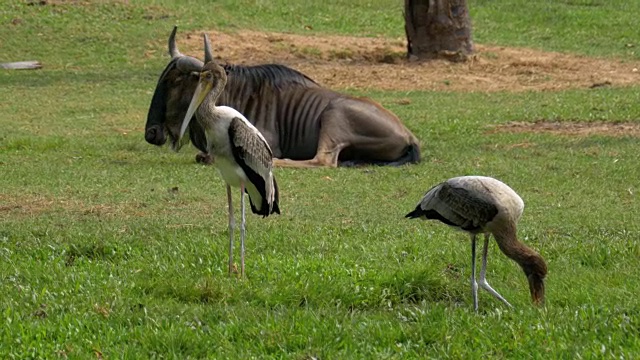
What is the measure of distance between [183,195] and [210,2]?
43.4 feet

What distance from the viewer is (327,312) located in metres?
6.44

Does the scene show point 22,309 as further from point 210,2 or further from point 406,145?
point 210,2

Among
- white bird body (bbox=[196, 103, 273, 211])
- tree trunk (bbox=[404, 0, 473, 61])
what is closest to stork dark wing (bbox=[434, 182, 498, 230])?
white bird body (bbox=[196, 103, 273, 211])

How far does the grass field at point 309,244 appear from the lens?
5.88 m

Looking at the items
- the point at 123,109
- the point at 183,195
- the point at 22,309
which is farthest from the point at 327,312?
the point at 123,109

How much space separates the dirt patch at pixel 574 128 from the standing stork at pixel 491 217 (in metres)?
7.44

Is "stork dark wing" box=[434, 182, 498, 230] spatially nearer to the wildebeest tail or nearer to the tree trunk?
the wildebeest tail

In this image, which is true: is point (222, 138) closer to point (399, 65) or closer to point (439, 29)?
point (399, 65)

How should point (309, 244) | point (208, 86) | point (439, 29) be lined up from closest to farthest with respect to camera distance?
point (208, 86) → point (309, 244) → point (439, 29)

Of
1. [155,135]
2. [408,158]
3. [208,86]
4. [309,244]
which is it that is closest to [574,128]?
[408,158]

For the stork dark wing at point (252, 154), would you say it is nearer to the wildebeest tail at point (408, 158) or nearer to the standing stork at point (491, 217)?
the standing stork at point (491, 217)

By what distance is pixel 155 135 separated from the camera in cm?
1290

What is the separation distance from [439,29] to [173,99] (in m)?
7.85

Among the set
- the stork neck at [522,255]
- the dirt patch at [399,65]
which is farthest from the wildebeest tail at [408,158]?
the stork neck at [522,255]
